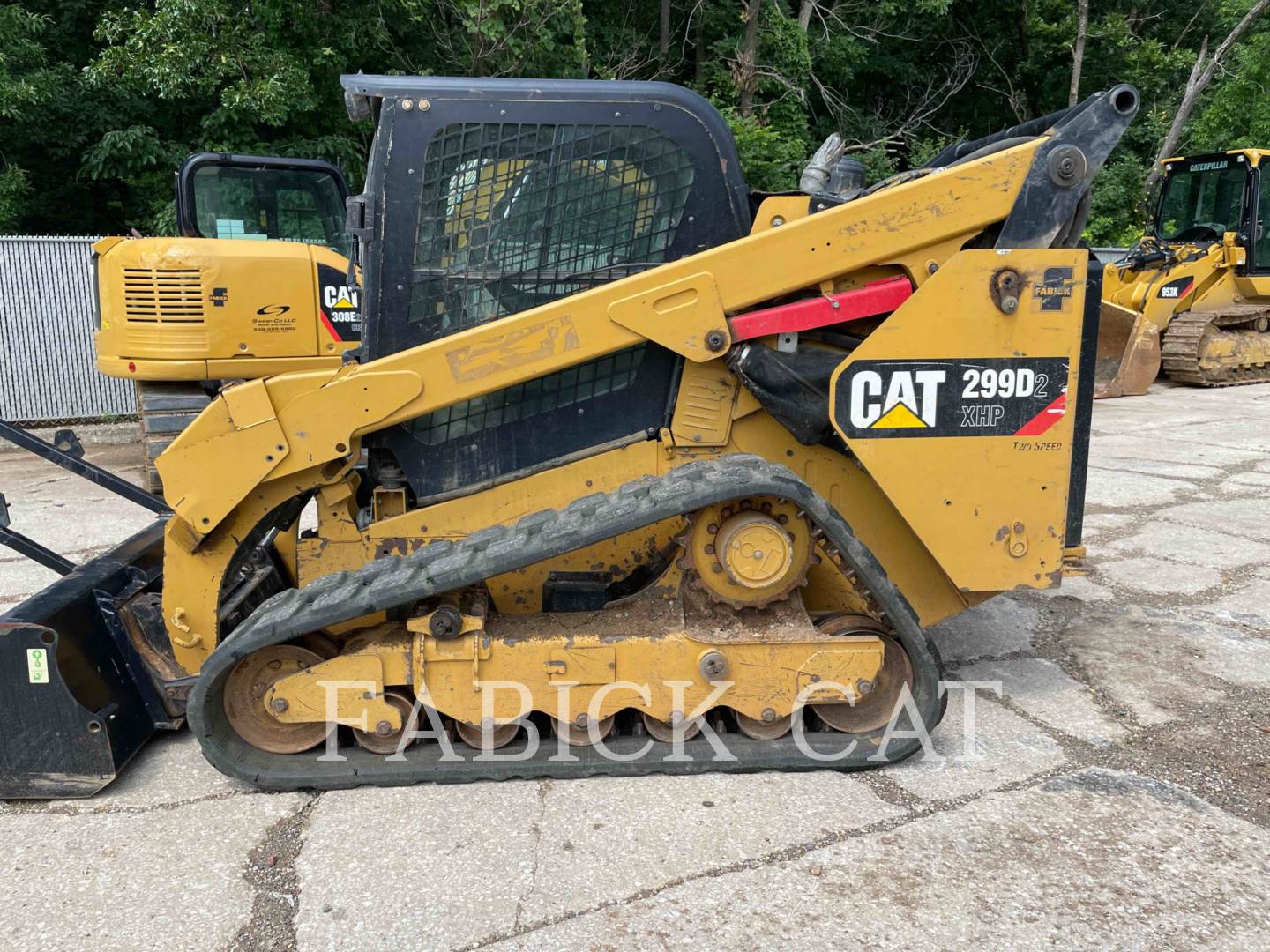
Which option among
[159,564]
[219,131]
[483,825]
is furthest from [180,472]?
[219,131]

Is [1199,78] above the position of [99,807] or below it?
above

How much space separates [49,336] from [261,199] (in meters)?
4.58

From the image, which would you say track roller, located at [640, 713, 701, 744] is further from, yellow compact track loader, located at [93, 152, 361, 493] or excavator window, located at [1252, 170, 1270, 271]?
excavator window, located at [1252, 170, 1270, 271]

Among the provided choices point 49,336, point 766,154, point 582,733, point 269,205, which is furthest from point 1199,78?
point 582,733

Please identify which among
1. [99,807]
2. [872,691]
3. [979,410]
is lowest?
[99,807]

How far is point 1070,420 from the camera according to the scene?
299 centimetres

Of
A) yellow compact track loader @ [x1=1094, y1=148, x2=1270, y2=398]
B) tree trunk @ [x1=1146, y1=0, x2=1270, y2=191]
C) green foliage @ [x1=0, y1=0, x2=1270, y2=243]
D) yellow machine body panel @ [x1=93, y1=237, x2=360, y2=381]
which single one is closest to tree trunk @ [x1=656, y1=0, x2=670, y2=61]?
green foliage @ [x1=0, y1=0, x2=1270, y2=243]

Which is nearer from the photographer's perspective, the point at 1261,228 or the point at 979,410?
the point at 979,410

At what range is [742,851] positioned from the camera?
8.34 feet

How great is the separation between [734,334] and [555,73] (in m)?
11.5

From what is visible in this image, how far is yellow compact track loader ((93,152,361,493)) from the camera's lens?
20.9 ft

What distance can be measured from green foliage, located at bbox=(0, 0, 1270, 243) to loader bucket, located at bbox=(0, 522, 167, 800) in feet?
32.1

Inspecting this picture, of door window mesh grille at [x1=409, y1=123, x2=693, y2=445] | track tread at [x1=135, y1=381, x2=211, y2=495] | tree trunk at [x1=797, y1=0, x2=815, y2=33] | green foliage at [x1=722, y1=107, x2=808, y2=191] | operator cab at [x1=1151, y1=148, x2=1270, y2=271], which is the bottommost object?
track tread at [x1=135, y1=381, x2=211, y2=495]

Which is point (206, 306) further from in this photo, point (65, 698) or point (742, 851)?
point (742, 851)
